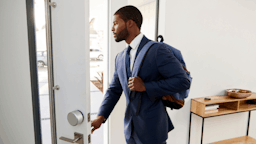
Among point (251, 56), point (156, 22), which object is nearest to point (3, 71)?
point (156, 22)

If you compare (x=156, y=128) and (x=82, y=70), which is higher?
(x=82, y=70)

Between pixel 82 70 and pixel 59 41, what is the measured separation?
18 centimetres

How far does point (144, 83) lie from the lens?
102 centimetres

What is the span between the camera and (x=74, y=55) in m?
0.74

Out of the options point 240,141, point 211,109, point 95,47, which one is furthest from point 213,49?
point 95,47

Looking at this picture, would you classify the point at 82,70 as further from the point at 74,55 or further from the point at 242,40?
the point at 242,40

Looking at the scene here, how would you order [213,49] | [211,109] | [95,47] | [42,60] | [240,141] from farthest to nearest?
[95,47], [240,141], [213,49], [211,109], [42,60]

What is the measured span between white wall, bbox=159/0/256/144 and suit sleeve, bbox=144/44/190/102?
42.8 inches

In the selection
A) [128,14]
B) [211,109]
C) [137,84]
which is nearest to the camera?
[137,84]

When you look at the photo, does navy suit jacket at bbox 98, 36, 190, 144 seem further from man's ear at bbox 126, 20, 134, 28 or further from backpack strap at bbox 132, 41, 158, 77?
man's ear at bbox 126, 20, 134, 28

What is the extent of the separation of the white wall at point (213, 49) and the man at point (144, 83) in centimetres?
101

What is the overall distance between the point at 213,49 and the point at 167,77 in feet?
5.43

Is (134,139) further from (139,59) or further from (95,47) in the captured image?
(95,47)

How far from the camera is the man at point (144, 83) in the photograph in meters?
1.00
